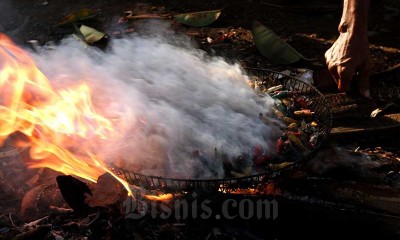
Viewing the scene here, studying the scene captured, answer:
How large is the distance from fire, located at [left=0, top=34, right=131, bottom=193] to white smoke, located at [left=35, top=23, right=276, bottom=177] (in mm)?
163

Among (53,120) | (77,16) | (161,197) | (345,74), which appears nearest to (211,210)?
(161,197)

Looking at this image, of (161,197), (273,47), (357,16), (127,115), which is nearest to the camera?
(161,197)

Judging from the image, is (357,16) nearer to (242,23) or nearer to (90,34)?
(242,23)

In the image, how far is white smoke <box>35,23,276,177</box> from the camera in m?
3.58

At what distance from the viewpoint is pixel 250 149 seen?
12.2ft

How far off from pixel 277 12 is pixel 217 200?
567cm

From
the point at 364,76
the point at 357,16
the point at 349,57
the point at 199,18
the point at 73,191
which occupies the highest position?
the point at 357,16

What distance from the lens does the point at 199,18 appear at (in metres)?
7.66

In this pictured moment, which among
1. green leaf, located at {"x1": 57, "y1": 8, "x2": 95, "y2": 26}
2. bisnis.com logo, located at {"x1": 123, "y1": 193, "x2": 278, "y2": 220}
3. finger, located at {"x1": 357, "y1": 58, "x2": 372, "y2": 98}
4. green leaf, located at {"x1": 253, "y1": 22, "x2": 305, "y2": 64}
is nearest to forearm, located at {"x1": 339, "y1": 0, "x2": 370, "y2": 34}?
finger, located at {"x1": 357, "y1": 58, "x2": 372, "y2": 98}

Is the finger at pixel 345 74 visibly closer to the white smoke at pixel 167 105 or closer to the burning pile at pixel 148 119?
the burning pile at pixel 148 119

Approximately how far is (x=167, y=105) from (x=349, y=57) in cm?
205

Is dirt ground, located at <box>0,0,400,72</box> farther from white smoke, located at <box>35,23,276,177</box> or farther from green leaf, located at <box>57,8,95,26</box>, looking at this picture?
white smoke, located at <box>35,23,276,177</box>

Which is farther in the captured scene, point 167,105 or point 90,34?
point 90,34

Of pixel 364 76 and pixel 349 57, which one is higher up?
pixel 349 57
